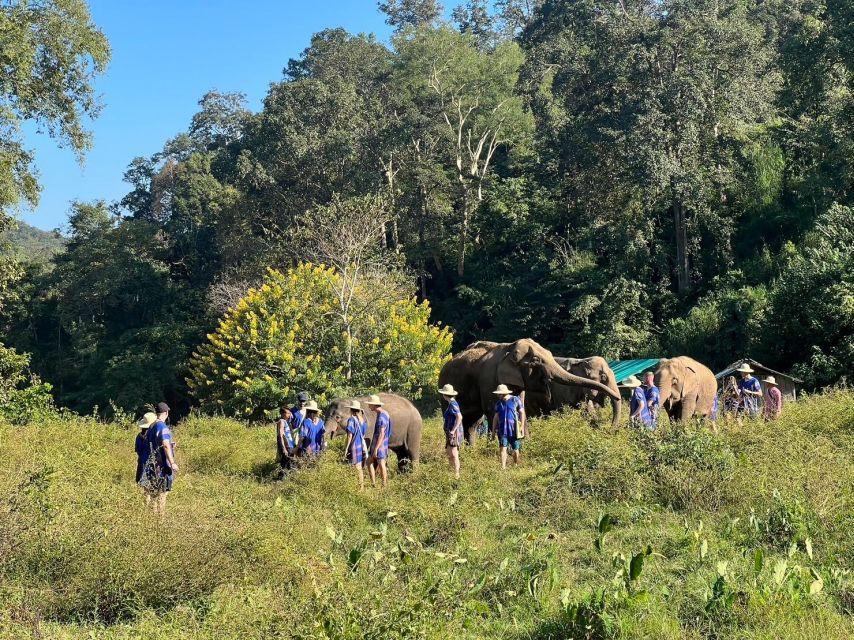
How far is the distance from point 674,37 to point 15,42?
788 inches

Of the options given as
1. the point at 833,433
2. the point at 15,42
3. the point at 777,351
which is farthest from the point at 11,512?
the point at 777,351

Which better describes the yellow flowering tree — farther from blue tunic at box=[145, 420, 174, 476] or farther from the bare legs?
blue tunic at box=[145, 420, 174, 476]

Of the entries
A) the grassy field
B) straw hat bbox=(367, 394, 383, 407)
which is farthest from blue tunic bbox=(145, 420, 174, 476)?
straw hat bbox=(367, 394, 383, 407)

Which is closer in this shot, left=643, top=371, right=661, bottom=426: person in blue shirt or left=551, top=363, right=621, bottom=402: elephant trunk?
left=643, top=371, right=661, bottom=426: person in blue shirt

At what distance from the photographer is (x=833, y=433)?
39.3ft

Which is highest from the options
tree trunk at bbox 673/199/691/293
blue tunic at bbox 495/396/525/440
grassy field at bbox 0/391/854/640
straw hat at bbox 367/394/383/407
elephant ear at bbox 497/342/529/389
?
tree trunk at bbox 673/199/691/293

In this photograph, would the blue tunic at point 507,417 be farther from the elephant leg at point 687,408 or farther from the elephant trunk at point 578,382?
the elephant leg at point 687,408

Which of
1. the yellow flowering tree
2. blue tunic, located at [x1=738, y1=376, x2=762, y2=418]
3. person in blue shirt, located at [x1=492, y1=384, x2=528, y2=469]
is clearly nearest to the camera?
person in blue shirt, located at [x1=492, y1=384, x2=528, y2=469]

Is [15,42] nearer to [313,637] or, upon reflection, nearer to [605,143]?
[313,637]

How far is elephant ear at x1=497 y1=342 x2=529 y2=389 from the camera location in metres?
15.6

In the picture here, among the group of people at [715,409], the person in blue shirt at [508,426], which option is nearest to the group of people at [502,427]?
the person in blue shirt at [508,426]

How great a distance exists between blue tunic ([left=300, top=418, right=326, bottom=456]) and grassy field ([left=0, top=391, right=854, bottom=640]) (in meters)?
0.54

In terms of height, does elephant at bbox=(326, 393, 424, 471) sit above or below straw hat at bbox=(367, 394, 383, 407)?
below

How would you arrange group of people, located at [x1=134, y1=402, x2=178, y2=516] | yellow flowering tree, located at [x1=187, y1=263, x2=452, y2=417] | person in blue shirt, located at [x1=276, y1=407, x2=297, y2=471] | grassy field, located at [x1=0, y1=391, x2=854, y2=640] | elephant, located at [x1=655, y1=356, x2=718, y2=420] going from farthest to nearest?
1. yellow flowering tree, located at [x1=187, y1=263, x2=452, y2=417]
2. elephant, located at [x1=655, y1=356, x2=718, y2=420]
3. person in blue shirt, located at [x1=276, y1=407, x2=297, y2=471]
4. group of people, located at [x1=134, y1=402, x2=178, y2=516]
5. grassy field, located at [x1=0, y1=391, x2=854, y2=640]
